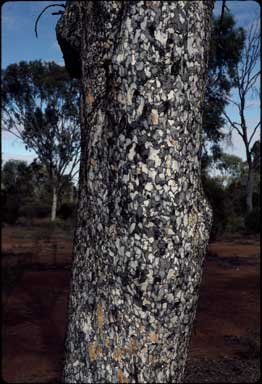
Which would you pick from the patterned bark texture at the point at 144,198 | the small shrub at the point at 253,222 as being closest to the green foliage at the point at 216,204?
the small shrub at the point at 253,222

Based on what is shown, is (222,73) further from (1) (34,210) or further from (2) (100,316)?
(2) (100,316)

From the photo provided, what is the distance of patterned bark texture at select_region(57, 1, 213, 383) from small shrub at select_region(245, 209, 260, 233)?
58.1 feet

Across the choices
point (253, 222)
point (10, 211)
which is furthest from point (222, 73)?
point (10, 211)

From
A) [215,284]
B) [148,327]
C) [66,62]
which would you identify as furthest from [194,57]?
[215,284]

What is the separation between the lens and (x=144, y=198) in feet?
5.92

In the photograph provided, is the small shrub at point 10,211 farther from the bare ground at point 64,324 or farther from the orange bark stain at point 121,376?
the orange bark stain at point 121,376

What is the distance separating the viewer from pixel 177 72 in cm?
182

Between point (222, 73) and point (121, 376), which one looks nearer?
point (121, 376)

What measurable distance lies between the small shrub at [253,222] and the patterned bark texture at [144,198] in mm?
17708

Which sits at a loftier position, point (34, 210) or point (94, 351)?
point (34, 210)

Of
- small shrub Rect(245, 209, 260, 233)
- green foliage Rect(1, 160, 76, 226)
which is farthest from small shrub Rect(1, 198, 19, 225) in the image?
small shrub Rect(245, 209, 260, 233)

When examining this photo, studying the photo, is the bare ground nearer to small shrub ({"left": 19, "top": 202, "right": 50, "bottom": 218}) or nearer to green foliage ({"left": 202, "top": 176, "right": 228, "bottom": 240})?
green foliage ({"left": 202, "top": 176, "right": 228, "bottom": 240})

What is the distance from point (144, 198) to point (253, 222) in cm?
1802

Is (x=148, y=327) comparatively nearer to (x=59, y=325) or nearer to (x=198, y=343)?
(x=198, y=343)
